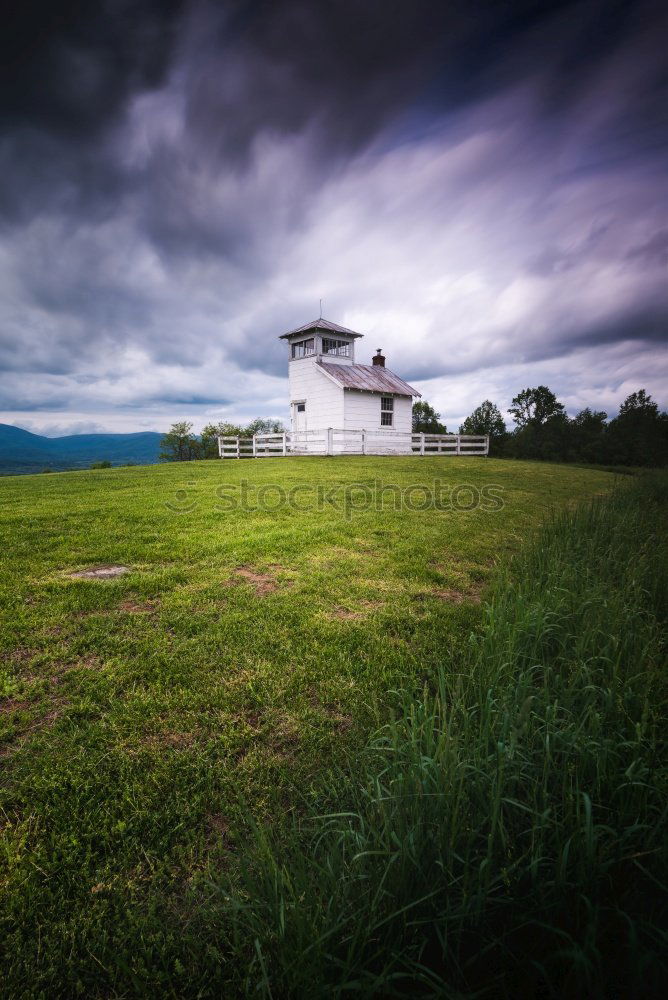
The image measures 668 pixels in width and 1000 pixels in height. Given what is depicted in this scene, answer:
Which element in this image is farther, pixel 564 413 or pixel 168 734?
pixel 564 413

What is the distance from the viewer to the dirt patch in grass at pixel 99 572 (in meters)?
4.93

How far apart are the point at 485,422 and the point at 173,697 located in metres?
77.8

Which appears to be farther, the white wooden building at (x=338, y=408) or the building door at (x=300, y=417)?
the building door at (x=300, y=417)

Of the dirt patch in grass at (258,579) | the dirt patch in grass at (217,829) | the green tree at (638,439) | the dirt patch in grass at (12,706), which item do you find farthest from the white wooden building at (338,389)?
the green tree at (638,439)

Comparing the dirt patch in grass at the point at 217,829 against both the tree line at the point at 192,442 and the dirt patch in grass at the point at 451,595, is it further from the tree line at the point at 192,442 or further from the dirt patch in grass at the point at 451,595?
the tree line at the point at 192,442

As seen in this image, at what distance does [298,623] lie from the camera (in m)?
4.00

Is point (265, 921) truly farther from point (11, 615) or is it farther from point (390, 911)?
point (11, 615)

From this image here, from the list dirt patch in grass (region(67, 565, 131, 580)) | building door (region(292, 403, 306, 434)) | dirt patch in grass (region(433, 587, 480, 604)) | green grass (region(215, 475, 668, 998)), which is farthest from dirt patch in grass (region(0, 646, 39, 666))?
building door (region(292, 403, 306, 434))

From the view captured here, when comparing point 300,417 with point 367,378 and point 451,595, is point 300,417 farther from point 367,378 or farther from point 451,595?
point 451,595

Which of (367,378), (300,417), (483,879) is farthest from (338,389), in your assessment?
(483,879)

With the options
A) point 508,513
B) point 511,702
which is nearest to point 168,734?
point 511,702

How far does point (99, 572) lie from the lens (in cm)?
514

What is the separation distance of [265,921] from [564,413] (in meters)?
78.9

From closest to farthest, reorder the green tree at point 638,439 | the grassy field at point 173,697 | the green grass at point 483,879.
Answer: the green grass at point 483,879 → the grassy field at point 173,697 → the green tree at point 638,439
